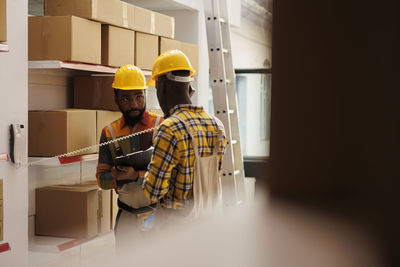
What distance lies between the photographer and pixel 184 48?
181 inches

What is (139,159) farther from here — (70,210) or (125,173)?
(70,210)

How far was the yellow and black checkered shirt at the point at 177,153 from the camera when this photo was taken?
2209 mm

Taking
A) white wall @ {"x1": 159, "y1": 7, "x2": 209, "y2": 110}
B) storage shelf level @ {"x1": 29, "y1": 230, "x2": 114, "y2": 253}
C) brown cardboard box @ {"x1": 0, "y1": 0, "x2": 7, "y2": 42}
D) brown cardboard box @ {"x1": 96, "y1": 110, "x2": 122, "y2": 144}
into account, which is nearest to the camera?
brown cardboard box @ {"x1": 0, "y1": 0, "x2": 7, "y2": 42}

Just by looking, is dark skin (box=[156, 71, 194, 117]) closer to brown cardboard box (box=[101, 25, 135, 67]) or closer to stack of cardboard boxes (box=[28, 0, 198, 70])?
stack of cardboard boxes (box=[28, 0, 198, 70])

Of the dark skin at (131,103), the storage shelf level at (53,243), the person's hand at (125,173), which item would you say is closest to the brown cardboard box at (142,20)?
the dark skin at (131,103)

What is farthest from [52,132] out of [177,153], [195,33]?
[195,33]

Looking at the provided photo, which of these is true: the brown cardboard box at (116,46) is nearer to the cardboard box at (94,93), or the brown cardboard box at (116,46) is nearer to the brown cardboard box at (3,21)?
the cardboard box at (94,93)

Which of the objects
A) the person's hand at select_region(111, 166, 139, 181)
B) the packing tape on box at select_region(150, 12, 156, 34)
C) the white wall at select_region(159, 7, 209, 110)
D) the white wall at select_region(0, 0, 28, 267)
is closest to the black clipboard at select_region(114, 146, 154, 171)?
the person's hand at select_region(111, 166, 139, 181)

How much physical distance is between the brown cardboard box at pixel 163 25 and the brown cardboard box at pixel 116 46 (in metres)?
0.34

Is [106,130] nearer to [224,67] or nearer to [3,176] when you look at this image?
[3,176]

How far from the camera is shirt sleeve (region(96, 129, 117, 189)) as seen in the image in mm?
2926

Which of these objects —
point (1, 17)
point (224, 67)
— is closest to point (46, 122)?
point (1, 17)

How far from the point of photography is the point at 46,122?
3217 mm

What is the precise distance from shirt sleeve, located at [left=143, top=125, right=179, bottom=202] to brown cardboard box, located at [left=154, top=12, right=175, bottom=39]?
2.06 meters
